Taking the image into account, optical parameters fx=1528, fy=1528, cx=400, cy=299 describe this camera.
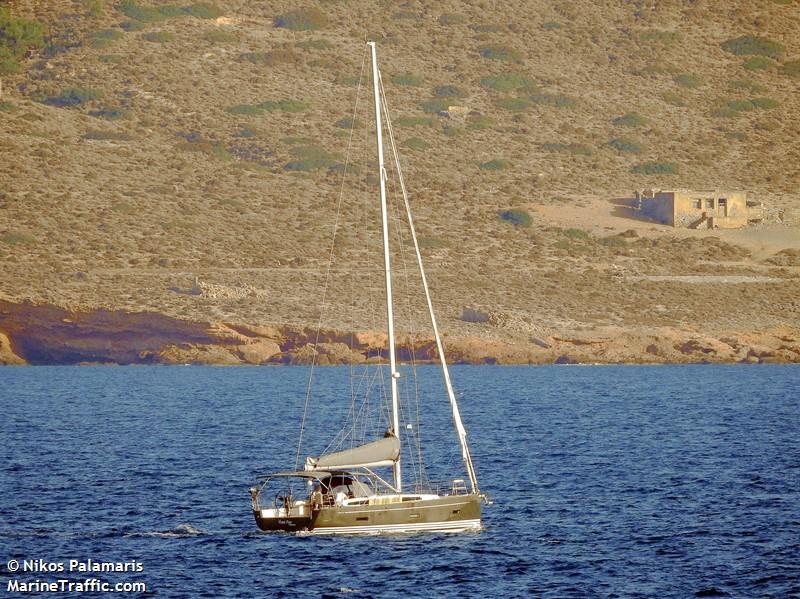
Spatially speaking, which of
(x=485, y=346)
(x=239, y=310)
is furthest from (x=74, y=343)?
(x=485, y=346)

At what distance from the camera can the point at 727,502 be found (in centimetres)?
4919

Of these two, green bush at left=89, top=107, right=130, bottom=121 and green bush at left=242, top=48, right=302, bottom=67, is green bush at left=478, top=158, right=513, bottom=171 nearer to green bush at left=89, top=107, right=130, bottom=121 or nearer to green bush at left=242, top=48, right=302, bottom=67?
green bush at left=242, top=48, right=302, bottom=67

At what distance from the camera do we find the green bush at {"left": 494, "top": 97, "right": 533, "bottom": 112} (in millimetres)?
182250

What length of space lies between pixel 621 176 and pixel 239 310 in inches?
2266

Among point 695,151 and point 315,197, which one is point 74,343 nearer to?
point 315,197

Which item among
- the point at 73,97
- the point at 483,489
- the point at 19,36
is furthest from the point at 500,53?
the point at 483,489

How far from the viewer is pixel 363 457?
136 feet

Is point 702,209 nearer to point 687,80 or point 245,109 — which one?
point 687,80

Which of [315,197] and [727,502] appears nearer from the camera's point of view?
[727,502]

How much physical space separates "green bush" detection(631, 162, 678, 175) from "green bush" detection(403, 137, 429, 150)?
23013 millimetres

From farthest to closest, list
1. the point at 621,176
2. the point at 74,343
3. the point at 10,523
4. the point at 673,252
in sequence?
the point at 621,176, the point at 673,252, the point at 74,343, the point at 10,523

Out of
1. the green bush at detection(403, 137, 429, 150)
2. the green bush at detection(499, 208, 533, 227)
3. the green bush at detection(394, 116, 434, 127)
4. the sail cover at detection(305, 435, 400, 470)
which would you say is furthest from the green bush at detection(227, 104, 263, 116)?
the sail cover at detection(305, 435, 400, 470)

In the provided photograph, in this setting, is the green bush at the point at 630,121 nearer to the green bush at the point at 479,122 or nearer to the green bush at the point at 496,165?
the green bush at the point at 479,122

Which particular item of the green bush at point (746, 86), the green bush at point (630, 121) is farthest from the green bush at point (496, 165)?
the green bush at point (746, 86)
